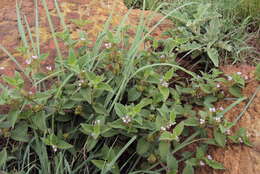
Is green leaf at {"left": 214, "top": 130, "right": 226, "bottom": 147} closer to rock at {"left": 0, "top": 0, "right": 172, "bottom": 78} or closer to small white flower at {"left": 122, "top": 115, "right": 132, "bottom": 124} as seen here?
small white flower at {"left": 122, "top": 115, "right": 132, "bottom": 124}

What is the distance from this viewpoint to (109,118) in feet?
5.04

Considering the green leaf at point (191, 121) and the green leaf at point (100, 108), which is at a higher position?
the green leaf at point (100, 108)

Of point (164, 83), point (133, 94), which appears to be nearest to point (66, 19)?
point (133, 94)

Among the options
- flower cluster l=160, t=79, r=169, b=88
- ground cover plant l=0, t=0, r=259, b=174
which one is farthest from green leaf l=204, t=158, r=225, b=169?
flower cluster l=160, t=79, r=169, b=88

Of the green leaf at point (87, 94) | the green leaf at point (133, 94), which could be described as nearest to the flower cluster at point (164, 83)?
the green leaf at point (133, 94)

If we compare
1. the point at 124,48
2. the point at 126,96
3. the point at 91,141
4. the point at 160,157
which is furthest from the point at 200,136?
the point at 124,48

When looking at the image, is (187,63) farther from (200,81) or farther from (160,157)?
(160,157)

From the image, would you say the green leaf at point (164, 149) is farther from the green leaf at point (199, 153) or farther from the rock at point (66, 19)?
the rock at point (66, 19)

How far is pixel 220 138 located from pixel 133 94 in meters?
0.47

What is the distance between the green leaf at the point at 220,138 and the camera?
141cm

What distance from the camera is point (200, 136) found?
5.05 ft

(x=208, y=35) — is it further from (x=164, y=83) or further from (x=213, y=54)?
(x=164, y=83)

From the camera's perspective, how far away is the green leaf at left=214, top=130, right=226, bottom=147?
1.41m

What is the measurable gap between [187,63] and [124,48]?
18.2 inches
